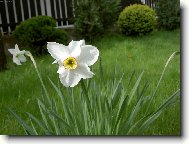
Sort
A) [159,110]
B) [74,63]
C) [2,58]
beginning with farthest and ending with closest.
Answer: [2,58], [159,110], [74,63]

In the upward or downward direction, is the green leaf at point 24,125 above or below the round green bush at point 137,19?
below

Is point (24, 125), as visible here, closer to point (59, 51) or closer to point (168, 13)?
point (59, 51)

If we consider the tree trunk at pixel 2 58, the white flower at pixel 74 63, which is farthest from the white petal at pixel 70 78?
the tree trunk at pixel 2 58

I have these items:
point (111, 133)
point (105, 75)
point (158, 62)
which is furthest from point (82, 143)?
point (158, 62)

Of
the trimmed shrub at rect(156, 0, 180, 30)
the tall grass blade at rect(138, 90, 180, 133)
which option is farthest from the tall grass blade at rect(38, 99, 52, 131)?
the trimmed shrub at rect(156, 0, 180, 30)

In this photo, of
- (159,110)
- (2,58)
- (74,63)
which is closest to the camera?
(74,63)

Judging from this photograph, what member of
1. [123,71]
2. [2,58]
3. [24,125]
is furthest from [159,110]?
[2,58]

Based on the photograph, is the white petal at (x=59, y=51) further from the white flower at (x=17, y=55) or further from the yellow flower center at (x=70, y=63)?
the white flower at (x=17, y=55)
